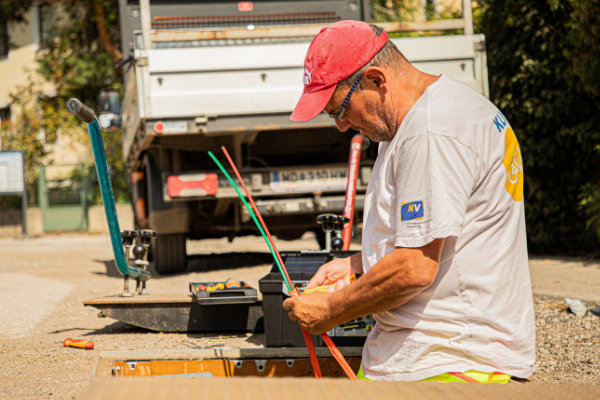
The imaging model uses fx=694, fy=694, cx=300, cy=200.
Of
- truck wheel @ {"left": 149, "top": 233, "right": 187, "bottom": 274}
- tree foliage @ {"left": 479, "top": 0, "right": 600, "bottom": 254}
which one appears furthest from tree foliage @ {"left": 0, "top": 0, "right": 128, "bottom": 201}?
tree foliage @ {"left": 479, "top": 0, "right": 600, "bottom": 254}

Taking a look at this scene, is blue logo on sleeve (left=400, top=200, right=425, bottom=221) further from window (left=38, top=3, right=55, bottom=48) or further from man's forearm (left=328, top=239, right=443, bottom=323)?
window (left=38, top=3, right=55, bottom=48)

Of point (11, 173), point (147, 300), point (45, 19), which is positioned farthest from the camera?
point (45, 19)

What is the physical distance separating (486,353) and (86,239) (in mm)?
15577

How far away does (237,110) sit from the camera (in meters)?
6.55

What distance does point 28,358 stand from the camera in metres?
4.12

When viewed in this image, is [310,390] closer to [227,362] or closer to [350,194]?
[227,362]

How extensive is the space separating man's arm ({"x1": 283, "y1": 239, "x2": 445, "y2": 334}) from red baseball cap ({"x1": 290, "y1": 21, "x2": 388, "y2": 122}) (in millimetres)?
501

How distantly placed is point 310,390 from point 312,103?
915 millimetres

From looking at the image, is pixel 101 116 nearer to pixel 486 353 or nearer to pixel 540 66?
pixel 540 66

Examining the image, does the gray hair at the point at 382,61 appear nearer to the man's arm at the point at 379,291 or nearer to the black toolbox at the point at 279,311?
the man's arm at the point at 379,291

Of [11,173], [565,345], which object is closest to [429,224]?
[565,345]

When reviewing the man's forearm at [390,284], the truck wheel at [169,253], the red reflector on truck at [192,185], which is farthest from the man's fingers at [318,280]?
the truck wheel at [169,253]

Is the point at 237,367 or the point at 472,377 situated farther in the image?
the point at 237,367

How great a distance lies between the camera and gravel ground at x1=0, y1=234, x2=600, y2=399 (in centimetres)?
366
